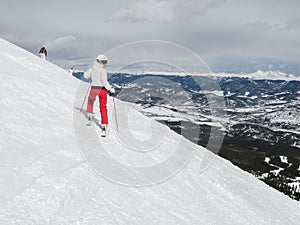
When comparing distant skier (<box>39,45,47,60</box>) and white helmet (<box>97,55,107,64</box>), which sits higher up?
distant skier (<box>39,45,47,60</box>)

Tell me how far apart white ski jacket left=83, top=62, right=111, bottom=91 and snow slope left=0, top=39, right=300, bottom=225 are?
2069 millimetres

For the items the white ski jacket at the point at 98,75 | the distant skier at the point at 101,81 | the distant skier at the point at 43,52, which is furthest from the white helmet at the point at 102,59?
the distant skier at the point at 43,52

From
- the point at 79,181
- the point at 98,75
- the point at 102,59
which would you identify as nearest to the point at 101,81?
the point at 98,75

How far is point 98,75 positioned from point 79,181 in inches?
201

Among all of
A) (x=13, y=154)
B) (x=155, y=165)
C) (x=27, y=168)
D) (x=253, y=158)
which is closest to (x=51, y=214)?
(x=27, y=168)

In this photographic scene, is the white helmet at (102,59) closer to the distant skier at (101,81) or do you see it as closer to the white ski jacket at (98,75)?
the distant skier at (101,81)

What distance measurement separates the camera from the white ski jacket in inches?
475

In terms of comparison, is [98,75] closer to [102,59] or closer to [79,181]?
[102,59]

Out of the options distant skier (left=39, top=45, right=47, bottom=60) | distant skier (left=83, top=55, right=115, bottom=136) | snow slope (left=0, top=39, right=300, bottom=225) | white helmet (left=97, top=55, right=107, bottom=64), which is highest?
distant skier (left=39, top=45, right=47, bottom=60)

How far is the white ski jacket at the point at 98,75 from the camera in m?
12.1

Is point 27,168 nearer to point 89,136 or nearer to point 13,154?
→ point 13,154

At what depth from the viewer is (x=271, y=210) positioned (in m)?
14.4

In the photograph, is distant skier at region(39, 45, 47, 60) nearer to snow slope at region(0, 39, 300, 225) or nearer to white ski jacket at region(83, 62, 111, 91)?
snow slope at region(0, 39, 300, 225)

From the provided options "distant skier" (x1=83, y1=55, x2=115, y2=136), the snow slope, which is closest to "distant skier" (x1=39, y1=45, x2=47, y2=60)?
the snow slope
